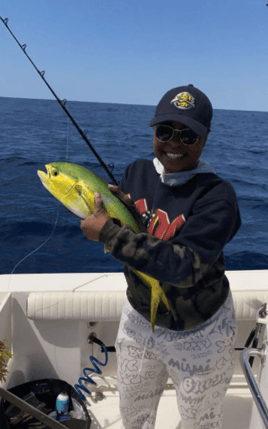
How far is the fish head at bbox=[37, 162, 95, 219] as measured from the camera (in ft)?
5.12

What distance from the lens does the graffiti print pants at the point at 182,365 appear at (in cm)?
178

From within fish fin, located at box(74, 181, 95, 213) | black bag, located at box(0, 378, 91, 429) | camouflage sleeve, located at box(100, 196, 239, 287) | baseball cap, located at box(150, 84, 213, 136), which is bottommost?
black bag, located at box(0, 378, 91, 429)

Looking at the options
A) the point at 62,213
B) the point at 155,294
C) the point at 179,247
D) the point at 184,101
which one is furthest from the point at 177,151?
the point at 62,213

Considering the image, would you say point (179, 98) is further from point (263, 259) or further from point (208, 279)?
point (263, 259)

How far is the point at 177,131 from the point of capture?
165 centimetres

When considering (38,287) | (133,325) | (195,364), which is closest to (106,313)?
(38,287)

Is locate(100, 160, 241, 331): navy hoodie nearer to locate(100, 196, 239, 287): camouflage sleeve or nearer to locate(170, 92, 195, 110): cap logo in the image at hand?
locate(100, 196, 239, 287): camouflage sleeve

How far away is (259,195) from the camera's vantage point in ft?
37.4

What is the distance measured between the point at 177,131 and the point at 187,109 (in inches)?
3.8

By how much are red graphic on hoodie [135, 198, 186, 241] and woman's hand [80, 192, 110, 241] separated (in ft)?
0.92

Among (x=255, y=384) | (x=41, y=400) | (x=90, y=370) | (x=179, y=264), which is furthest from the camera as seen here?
(x=90, y=370)

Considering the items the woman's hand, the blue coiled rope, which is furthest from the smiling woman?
the blue coiled rope

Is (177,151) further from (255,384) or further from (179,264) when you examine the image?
(255,384)

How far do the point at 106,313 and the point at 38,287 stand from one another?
1.77ft
